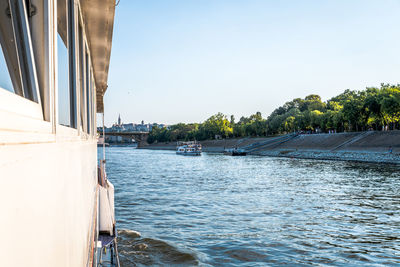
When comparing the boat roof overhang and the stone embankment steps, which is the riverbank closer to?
the stone embankment steps

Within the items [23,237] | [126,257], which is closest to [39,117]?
[23,237]

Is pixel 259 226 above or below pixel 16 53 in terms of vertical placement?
below

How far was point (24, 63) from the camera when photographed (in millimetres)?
1280

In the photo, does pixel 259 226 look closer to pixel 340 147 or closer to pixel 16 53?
pixel 16 53

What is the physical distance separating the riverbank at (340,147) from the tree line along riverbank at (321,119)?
3.76 metres

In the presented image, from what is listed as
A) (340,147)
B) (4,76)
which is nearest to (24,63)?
(4,76)

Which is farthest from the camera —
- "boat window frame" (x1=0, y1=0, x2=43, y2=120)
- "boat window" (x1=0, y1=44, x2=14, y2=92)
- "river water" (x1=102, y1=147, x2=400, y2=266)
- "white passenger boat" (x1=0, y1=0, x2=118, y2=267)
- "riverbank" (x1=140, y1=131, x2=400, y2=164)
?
"riverbank" (x1=140, y1=131, x2=400, y2=164)

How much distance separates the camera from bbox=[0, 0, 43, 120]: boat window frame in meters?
1.16

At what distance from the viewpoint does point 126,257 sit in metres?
9.02

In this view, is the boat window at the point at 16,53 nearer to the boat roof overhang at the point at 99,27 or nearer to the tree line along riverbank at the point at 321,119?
the boat roof overhang at the point at 99,27

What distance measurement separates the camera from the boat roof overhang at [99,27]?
434cm

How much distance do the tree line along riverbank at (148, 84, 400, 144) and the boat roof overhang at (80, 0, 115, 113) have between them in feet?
169

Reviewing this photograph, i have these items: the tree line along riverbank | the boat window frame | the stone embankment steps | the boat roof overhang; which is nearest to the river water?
the boat roof overhang

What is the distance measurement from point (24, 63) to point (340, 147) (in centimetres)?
5885
